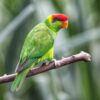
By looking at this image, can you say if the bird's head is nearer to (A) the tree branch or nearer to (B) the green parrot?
(B) the green parrot

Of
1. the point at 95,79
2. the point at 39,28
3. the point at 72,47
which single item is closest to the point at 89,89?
the point at 95,79

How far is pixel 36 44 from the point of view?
2.19 m

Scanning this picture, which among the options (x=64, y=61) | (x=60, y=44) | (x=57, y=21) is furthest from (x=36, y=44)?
(x=60, y=44)

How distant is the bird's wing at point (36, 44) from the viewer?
2.13 metres

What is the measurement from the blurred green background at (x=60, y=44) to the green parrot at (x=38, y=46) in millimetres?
626

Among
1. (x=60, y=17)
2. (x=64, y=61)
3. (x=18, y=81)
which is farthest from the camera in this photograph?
(x=60, y=17)

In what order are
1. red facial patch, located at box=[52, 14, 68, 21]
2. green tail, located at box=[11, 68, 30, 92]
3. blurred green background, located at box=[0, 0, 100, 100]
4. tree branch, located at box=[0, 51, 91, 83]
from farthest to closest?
blurred green background, located at box=[0, 0, 100, 100] < red facial patch, located at box=[52, 14, 68, 21] < green tail, located at box=[11, 68, 30, 92] < tree branch, located at box=[0, 51, 91, 83]

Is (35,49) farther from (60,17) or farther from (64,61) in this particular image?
(64,61)

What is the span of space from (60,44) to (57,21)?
32.0 inches

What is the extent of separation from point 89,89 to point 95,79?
73mm

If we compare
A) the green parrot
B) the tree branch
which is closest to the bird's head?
the green parrot

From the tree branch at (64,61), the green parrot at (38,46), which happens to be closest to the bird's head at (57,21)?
the green parrot at (38,46)

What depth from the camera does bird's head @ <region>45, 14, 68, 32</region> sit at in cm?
214

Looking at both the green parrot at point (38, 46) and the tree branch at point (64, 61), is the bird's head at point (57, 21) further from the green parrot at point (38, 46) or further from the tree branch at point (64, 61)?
the tree branch at point (64, 61)
